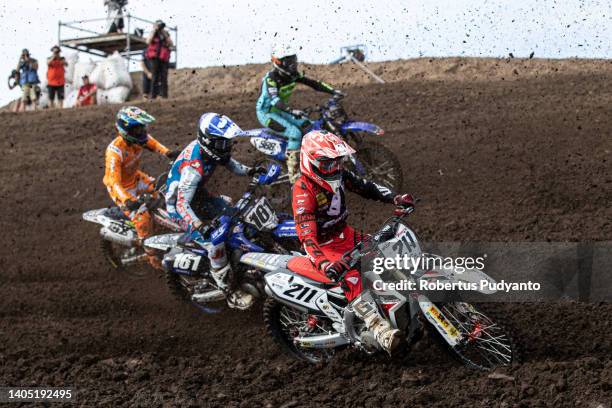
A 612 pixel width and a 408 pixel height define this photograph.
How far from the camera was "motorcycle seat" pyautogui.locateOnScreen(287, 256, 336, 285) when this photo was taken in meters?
5.75

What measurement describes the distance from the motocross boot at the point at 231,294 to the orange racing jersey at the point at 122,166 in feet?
6.26

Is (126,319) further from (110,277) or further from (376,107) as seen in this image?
(376,107)

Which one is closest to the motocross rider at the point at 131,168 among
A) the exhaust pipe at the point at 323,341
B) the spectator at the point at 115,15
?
the exhaust pipe at the point at 323,341

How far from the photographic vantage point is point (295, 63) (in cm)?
972

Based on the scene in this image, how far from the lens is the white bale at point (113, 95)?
2155 cm

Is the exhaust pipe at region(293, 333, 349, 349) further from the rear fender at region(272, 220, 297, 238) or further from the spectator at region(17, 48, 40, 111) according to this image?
the spectator at region(17, 48, 40, 111)

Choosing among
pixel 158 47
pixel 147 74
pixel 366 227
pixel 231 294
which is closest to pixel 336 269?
pixel 231 294

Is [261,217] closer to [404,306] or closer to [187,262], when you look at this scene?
[187,262]

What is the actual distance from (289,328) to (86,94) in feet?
56.4

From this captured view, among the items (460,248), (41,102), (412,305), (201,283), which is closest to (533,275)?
(460,248)

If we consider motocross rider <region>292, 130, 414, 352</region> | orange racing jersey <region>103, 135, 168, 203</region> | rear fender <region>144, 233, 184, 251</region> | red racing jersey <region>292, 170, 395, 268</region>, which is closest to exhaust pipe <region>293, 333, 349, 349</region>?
motocross rider <region>292, 130, 414, 352</region>

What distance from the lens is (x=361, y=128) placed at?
9.14 metres

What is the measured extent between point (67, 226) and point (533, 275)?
287 inches

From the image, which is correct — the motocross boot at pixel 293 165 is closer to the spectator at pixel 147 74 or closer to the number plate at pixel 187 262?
the number plate at pixel 187 262
